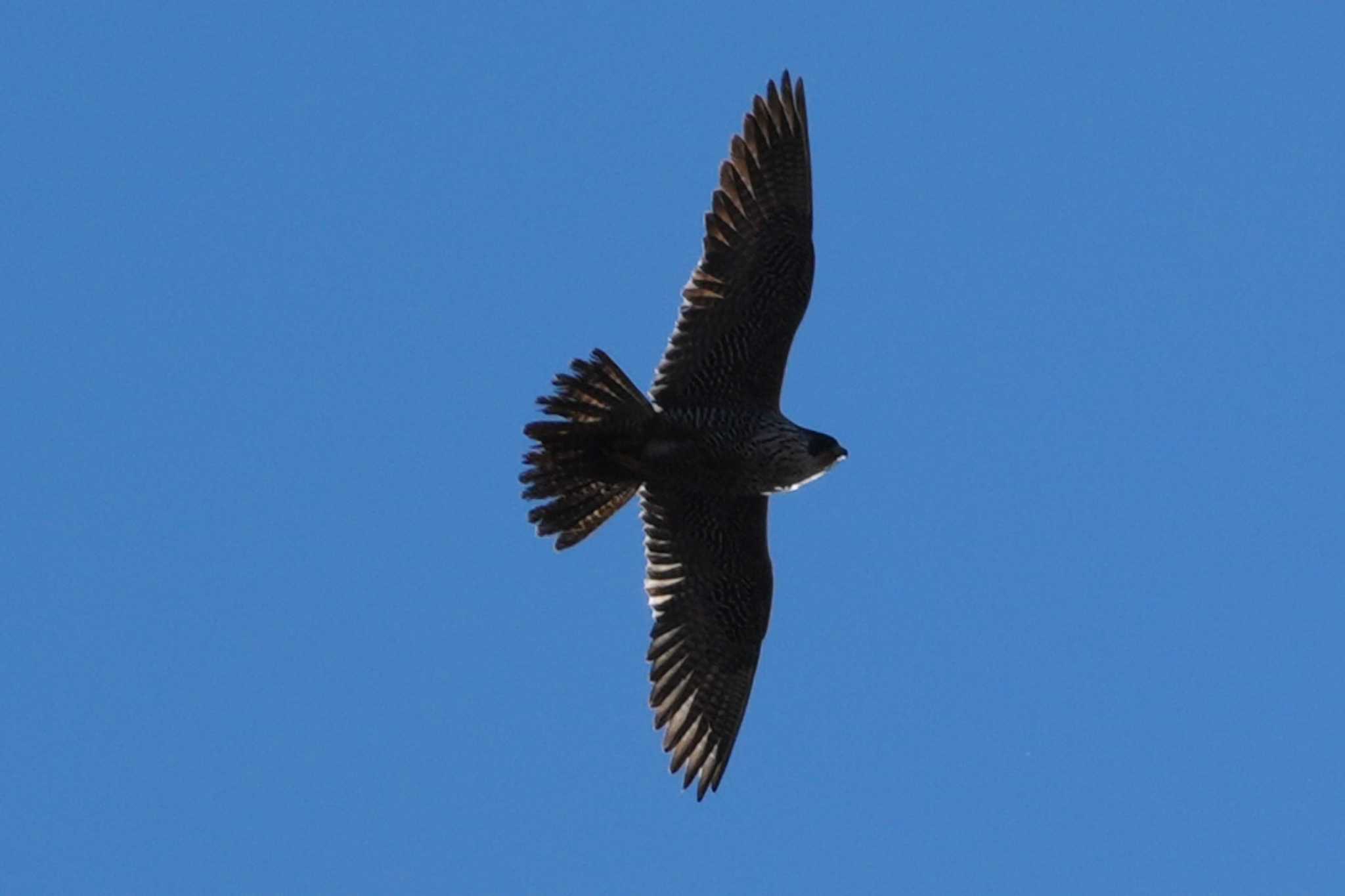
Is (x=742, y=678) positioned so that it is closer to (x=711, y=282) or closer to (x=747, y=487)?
(x=747, y=487)

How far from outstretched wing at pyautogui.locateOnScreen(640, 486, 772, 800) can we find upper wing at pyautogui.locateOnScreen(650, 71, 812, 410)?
943 millimetres

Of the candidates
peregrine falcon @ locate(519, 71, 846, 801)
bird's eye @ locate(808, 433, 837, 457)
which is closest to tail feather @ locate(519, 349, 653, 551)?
peregrine falcon @ locate(519, 71, 846, 801)

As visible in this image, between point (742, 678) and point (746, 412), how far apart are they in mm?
1840

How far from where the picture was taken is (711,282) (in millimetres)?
15031

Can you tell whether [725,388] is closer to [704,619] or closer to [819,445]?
[819,445]

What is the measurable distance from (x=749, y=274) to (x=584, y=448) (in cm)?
143

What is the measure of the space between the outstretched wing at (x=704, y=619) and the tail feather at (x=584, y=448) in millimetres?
551

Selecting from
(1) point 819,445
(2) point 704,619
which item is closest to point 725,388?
(1) point 819,445

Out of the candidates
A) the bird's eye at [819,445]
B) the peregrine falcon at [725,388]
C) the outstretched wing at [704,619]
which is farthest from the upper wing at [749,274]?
the outstretched wing at [704,619]

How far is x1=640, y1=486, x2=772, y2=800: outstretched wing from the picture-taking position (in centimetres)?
1573

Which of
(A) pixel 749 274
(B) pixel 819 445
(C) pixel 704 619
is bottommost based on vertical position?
(C) pixel 704 619

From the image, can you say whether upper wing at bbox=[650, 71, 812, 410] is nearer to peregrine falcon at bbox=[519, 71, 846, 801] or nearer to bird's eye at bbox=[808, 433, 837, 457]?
peregrine falcon at bbox=[519, 71, 846, 801]

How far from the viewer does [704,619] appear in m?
15.9

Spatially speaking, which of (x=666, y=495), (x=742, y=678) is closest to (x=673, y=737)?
(x=742, y=678)
